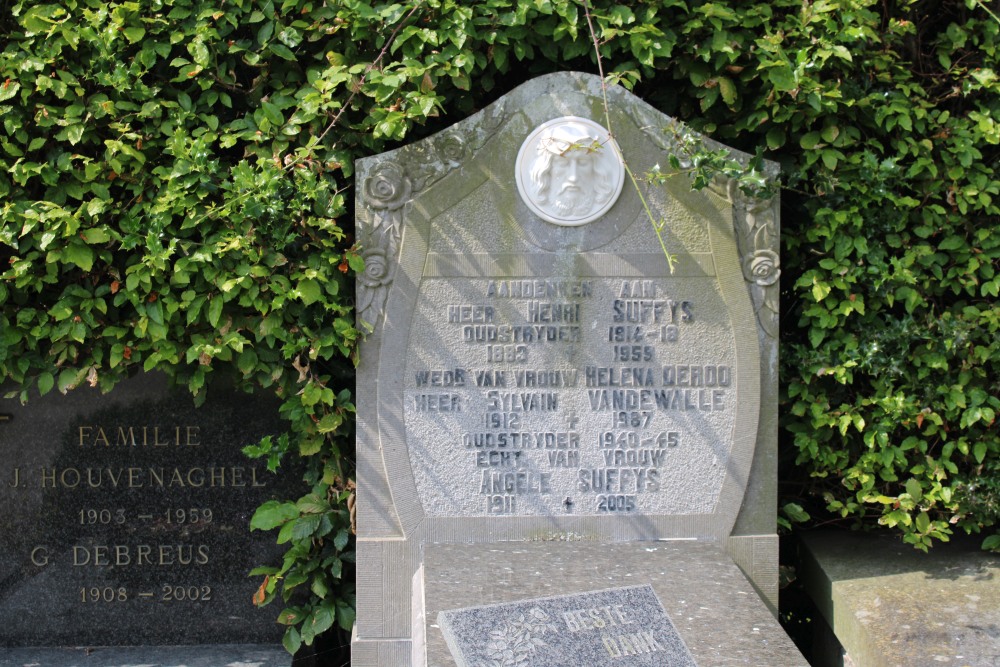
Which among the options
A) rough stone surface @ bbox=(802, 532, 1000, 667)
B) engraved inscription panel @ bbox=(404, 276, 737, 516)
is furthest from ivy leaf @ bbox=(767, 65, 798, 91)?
rough stone surface @ bbox=(802, 532, 1000, 667)

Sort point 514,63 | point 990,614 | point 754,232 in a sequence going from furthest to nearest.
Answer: point 514,63 → point 754,232 → point 990,614

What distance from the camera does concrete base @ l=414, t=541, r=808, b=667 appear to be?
2.79 meters

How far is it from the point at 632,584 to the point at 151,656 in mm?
2064

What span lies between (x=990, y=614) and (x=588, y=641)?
1477mm

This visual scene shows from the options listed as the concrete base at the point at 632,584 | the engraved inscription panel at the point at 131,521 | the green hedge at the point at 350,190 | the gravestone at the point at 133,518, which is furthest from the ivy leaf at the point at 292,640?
the concrete base at the point at 632,584

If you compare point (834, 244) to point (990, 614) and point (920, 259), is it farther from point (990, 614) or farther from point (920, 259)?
point (990, 614)

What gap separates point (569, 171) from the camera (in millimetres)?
3387

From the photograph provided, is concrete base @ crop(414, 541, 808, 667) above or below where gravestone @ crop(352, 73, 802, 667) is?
below

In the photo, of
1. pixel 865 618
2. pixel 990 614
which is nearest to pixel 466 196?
pixel 865 618

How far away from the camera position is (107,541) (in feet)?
13.0

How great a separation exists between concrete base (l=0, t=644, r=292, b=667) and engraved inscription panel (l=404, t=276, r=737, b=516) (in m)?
1.04

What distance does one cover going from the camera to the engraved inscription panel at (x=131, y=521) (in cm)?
395

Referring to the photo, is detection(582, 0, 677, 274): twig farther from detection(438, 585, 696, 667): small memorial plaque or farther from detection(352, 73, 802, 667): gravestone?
detection(438, 585, 696, 667): small memorial plaque

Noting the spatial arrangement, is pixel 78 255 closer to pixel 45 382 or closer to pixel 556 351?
pixel 45 382
